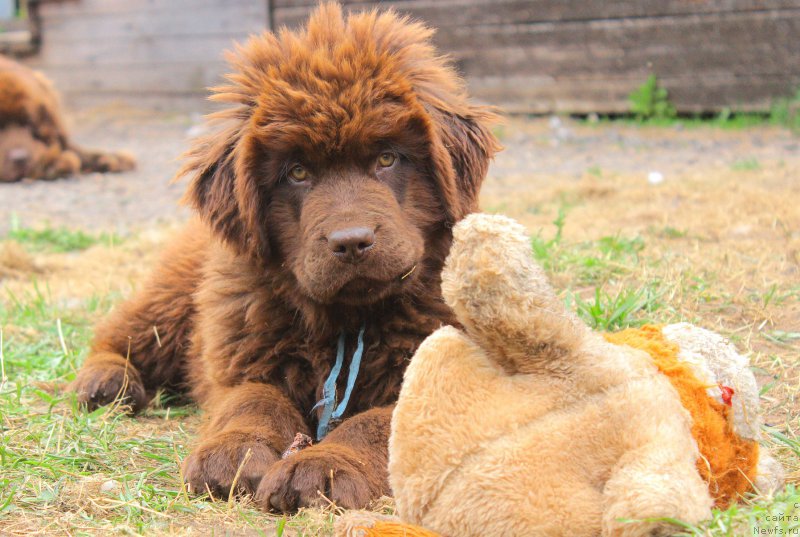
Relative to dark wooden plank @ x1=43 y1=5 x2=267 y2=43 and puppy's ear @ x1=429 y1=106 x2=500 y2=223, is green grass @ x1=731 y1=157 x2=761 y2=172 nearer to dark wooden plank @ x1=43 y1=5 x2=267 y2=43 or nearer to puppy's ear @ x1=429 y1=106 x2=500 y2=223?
puppy's ear @ x1=429 y1=106 x2=500 y2=223

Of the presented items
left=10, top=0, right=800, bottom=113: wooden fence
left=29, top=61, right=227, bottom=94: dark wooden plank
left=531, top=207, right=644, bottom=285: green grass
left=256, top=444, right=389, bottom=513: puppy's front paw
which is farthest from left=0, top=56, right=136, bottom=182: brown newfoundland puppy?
left=256, top=444, right=389, bottom=513: puppy's front paw

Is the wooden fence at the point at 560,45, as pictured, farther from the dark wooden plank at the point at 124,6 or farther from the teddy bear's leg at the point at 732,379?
the teddy bear's leg at the point at 732,379

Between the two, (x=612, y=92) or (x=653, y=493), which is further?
(x=612, y=92)

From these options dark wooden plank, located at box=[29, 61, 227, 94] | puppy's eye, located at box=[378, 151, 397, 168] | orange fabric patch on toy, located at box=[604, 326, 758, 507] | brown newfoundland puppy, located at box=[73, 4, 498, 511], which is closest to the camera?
orange fabric patch on toy, located at box=[604, 326, 758, 507]

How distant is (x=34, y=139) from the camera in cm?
1005

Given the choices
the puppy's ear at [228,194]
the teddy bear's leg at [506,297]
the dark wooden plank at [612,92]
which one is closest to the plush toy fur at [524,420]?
the teddy bear's leg at [506,297]

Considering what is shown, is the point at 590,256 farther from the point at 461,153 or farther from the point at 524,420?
the point at 524,420

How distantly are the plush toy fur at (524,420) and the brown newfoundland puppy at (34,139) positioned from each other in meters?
8.97

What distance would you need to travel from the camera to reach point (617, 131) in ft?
33.6

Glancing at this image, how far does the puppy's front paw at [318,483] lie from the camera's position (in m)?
2.38

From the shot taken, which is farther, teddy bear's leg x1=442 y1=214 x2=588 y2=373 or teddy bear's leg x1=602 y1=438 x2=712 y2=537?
teddy bear's leg x1=442 y1=214 x2=588 y2=373

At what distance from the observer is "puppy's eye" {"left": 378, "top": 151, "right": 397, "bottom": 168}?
2922 millimetres

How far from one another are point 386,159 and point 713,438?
4.52 feet

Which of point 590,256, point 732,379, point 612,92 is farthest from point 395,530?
point 612,92
